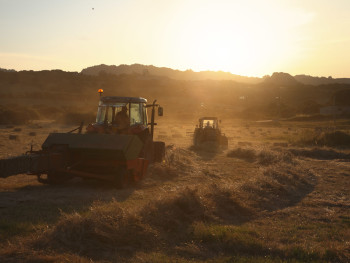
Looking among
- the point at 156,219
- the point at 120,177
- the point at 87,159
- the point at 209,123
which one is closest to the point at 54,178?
the point at 87,159

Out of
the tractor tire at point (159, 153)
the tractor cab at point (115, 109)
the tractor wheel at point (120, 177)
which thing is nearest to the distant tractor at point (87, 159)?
the tractor wheel at point (120, 177)

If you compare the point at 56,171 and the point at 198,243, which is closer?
the point at 198,243

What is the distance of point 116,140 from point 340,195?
717 centimetres

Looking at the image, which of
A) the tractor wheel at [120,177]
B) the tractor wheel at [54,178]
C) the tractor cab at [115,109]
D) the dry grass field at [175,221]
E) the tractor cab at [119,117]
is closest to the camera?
the dry grass field at [175,221]

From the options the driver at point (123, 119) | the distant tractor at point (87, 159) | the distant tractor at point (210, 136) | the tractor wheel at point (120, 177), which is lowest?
the distant tractor at point (210, 136)

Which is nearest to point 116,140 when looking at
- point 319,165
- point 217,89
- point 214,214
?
point 214,214

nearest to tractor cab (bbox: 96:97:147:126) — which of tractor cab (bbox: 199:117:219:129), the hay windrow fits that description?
the hay windrow

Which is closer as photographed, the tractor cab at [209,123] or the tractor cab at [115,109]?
the tractor cab at [115,109]

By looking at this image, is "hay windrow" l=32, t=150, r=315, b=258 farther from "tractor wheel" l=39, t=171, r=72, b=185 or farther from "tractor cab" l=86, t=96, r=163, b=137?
"tractor wheel" l=39, t=171, r=72, b=185

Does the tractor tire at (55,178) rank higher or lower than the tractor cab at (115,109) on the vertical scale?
lower

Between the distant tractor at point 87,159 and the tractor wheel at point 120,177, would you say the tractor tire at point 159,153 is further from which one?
the tractor wheel at point 120,177

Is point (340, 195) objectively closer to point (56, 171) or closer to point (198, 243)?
point (198, 243)

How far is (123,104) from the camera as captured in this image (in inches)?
549

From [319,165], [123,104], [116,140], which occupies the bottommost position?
[319,165]
